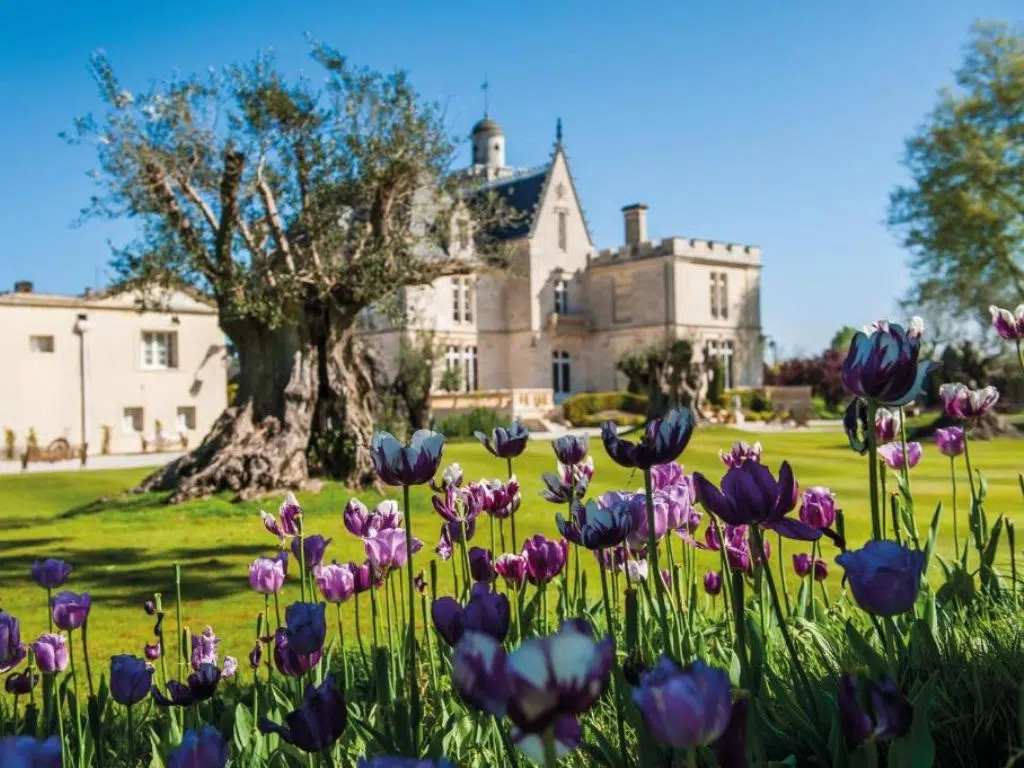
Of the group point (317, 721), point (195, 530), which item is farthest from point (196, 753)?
point (195, 530)

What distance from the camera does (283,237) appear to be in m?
14.5

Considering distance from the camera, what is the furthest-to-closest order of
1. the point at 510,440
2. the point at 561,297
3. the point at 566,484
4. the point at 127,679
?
the point at 561,297 < the point at 566,484 < the point at 510,440 < the point at 127,679

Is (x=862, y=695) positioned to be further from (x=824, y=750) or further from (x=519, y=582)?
(x=519, y=582)

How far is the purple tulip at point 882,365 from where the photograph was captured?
72.6 inches

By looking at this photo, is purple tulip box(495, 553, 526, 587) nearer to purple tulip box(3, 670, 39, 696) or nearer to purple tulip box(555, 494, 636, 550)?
purple tulip box(555, 494, 636, 550)

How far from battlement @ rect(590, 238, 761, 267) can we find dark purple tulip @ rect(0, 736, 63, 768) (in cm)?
4740

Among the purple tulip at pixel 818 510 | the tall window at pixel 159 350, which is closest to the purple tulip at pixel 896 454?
the purple tulip at pixel 818 510

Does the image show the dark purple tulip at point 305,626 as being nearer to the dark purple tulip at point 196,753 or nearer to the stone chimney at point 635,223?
the dark purple tulip at point 196,753

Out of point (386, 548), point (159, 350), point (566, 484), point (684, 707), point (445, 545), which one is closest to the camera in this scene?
A: point (684, 707)

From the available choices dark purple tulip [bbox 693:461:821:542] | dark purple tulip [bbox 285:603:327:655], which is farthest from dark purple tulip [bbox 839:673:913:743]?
dark purple tulip [bbox 285:603:327:655]

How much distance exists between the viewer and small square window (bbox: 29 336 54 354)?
2905 cm

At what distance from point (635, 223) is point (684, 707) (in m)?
50.4

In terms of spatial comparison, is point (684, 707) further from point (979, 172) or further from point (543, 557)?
point (979, 172)

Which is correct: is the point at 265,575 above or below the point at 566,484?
below
